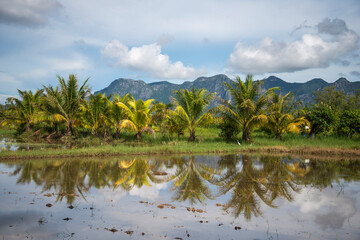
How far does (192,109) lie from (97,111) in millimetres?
6976

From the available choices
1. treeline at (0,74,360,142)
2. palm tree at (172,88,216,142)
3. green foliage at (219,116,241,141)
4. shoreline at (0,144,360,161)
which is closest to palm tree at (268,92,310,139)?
treeline at (0,74,360,142)

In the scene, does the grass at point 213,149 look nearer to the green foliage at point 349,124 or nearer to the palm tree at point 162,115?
the green foliage at point 349,124

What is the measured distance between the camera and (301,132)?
74.1 feet

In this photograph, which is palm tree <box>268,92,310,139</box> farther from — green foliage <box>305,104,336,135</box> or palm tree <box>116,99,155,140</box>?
palm tree <box>116,99,155,140</box>

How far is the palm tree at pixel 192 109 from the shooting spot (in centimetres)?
1853

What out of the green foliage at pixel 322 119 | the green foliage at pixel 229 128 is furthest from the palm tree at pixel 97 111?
the green foliage at pixel 322 119

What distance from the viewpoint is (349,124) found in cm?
1834

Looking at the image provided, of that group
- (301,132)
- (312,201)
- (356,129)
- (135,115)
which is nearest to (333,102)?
(301,132)

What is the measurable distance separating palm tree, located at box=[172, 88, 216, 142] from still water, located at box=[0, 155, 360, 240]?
727cm

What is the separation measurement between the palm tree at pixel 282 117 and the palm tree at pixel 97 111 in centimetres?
1142

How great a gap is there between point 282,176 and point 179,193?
4082 millimetres

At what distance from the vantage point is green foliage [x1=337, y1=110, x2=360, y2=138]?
59.1 feet

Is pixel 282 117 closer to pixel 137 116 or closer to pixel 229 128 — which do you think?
pixel 229 128

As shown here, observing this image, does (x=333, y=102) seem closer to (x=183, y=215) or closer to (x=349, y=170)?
(x=349, y=170)
